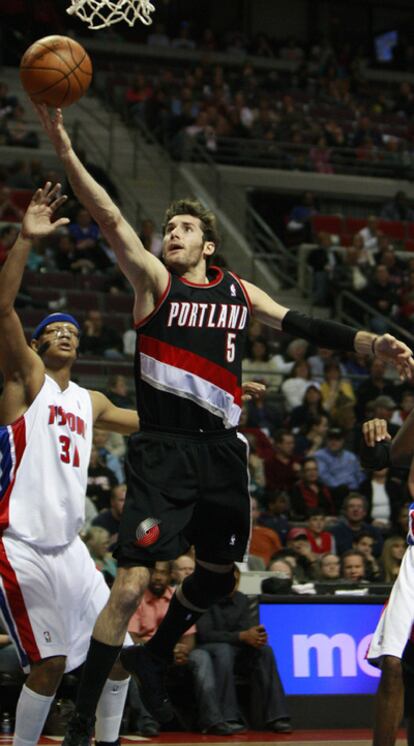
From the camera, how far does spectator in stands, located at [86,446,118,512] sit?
1227cm

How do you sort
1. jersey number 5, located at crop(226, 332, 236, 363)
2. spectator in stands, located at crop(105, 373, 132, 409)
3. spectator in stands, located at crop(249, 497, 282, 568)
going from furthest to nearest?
spectator in stands, located at crop(105, 373, 132, 409) < spectator in stands, located at crop(249, 497, 282, 568) < jersey number 5, located at crop(226, 332, 236, 363)

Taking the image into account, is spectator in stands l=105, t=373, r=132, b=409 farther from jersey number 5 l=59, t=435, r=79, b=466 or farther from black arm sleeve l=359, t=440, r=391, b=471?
black arm sleeve l=359, t=440, r=391, b=471

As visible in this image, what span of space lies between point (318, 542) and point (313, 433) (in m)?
2.47

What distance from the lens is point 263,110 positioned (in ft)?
77.6

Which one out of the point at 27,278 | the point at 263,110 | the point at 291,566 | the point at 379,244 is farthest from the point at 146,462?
the point at 263,110

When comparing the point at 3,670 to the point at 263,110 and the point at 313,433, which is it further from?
the point at 263,110

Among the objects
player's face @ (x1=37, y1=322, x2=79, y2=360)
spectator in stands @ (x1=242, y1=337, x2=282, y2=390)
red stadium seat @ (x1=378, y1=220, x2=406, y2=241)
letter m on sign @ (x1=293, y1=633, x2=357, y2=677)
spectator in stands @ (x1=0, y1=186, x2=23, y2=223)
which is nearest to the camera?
player's face @ (x1=37, y1=322, x2=79, y2=360)

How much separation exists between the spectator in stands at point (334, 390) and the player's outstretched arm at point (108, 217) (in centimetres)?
958

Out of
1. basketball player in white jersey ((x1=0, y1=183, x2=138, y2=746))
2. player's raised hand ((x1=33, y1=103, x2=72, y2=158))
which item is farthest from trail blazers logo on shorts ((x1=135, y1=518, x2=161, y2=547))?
player's raised hand ((x1=33, y1=103, x2=72, y2=158))

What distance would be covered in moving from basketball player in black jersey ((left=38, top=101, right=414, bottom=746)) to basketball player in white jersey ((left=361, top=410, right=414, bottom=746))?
25.1 inches

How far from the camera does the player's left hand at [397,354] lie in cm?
602

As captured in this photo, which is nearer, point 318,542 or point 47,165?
point 318,542

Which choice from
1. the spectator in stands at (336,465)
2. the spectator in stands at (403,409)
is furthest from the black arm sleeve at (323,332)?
the spectator in stands at (403,409)

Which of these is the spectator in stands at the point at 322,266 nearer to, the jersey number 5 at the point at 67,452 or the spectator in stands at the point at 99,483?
the spectator in stands at the point at 99,483
